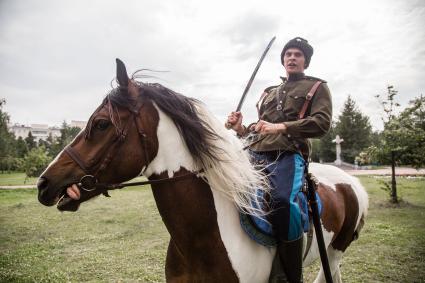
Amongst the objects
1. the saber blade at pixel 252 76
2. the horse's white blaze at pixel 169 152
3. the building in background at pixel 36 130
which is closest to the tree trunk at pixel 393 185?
the saber blade at pixel 252 76

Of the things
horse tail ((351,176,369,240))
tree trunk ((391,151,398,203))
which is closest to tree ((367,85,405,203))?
tree trunk ((391,151,398,203))

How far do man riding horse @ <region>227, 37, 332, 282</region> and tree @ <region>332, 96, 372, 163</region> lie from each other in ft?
186

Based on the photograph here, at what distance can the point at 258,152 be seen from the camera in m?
3.35

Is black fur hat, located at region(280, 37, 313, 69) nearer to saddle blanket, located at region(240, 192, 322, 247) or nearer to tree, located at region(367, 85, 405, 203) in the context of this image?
saddle blanket, located at region(240, 192, 322, 247)

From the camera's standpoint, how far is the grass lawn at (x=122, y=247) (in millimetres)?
6523

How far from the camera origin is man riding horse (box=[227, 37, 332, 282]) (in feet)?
8.90

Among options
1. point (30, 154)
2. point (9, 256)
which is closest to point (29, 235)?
point (9, 256)

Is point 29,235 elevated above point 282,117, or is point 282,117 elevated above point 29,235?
point 282,117

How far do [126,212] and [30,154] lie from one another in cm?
2682

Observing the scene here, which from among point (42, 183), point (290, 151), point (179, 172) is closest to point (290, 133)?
point (290, 151)

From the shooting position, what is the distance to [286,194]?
272 centimetres

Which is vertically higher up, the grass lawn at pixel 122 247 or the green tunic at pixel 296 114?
the green tunic at pixel 296 114

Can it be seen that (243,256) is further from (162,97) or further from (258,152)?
(162,97)

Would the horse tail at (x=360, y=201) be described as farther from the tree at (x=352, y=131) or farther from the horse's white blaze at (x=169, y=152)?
the tree at (x=352, y=131)
